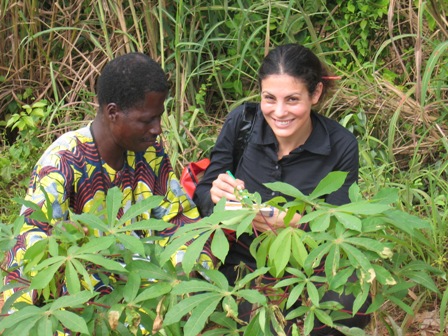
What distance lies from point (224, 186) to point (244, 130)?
348mm

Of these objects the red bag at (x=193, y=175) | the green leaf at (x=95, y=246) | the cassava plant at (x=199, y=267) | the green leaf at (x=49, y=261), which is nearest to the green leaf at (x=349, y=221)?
the cassava plant at (x=199, y=267)

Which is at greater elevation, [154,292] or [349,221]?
[349,221]

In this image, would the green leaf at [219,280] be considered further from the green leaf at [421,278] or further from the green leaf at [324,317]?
the green leaf at [421,278]

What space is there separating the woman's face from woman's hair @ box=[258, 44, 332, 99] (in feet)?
0.06

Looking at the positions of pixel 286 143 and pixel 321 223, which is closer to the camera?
pixel 321 223

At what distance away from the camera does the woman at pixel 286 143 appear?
2.94 metres

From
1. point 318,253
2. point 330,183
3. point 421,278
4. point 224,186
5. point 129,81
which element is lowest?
point 421,278

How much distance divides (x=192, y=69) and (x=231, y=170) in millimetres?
1574

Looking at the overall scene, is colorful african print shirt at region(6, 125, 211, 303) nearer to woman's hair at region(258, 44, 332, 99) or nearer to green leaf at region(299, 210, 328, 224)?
woman's hair at region(258, 44, 332, 99)

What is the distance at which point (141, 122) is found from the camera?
2674 mm

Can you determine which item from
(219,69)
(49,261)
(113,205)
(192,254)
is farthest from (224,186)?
(219,69)

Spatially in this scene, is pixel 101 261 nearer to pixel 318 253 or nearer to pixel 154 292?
pixel 154 292

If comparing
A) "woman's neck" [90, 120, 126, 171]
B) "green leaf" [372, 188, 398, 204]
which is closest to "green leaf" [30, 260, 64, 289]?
"green leaf" [372, 188, 398, 204]

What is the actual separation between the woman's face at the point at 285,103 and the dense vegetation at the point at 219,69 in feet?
2.55
